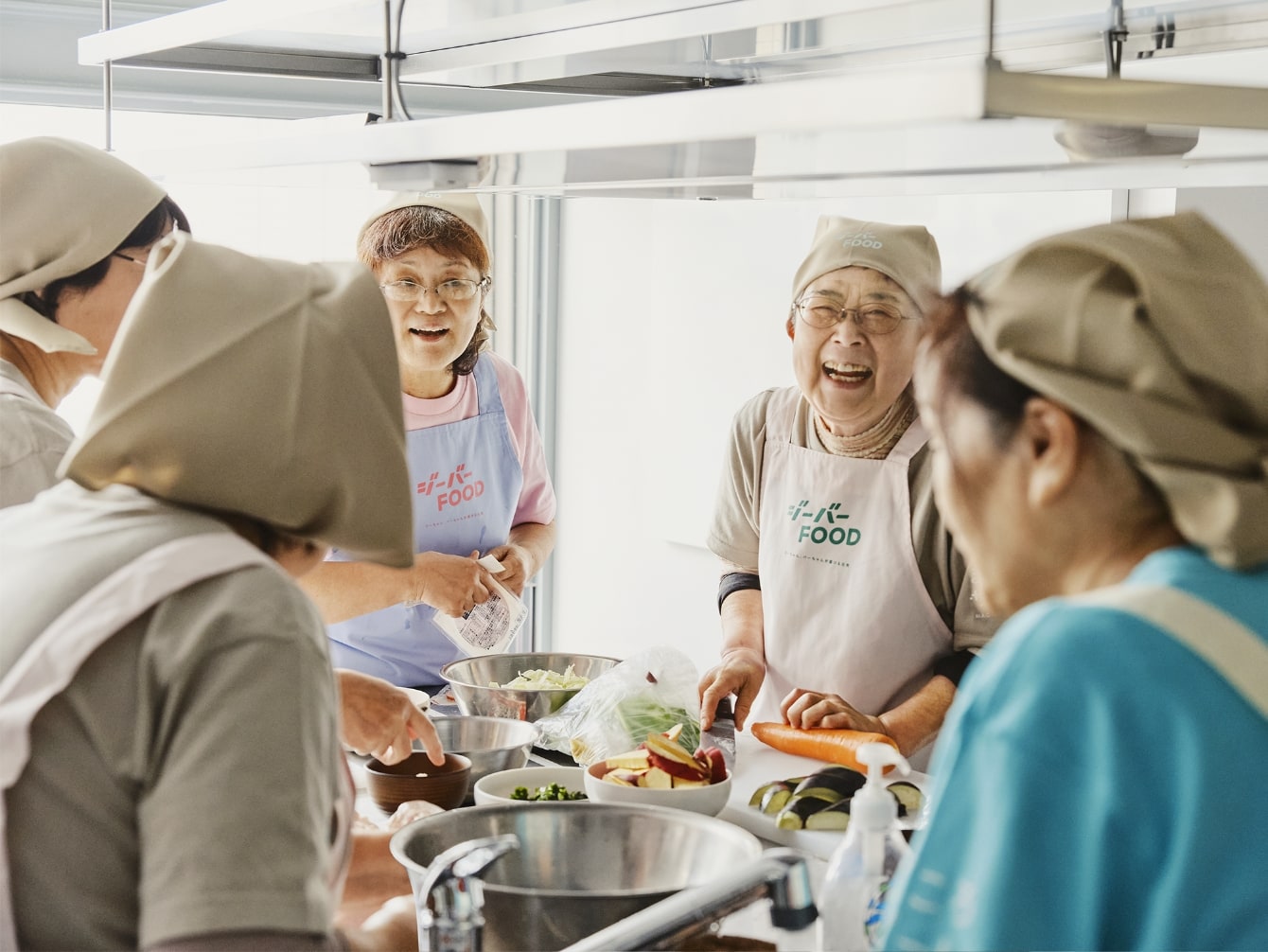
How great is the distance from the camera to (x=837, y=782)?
1938mm

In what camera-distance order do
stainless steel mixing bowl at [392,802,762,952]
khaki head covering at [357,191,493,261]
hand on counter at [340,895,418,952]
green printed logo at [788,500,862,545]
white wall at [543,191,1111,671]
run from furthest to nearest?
1. white wall at [543,191,1111,671]
2. khaki head covering at [357,191,493,261]
3. green printed logo at [788,500,862,545]
4. stainless steel mixing bowl at [392,802,762,952]
5. hand on counter at [340,895,418,952]

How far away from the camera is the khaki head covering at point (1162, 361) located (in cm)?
100

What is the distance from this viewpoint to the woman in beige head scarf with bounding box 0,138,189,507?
1.91 meters

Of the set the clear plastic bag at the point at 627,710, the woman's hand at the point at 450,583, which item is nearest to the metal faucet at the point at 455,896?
the clear plastic bag at the point at 627,710

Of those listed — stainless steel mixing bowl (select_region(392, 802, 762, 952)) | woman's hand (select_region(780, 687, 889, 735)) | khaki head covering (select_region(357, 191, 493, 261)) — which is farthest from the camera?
khaki head covering (select_region(357, 191, 493, 261))

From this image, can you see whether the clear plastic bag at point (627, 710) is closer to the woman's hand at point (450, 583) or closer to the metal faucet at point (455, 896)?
the woman's hand at point (450, 583)

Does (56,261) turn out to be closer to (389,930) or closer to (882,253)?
(389,930)

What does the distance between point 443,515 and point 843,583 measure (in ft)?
3.08

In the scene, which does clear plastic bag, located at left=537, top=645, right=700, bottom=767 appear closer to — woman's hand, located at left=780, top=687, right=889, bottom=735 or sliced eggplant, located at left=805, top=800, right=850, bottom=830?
woman's hand, located at left=780, top=687, right=889, bottom=735

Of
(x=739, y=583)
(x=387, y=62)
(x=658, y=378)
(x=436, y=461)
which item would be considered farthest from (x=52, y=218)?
(x=658, y=378)

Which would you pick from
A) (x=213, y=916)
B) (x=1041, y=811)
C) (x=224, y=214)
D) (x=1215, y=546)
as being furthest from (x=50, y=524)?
(x=224, y=214)

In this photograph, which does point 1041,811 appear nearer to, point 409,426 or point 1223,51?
point 1223,51

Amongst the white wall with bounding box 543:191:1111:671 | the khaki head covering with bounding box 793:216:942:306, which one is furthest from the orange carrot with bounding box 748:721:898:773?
the white wall with bounding box 543:191:1111:671

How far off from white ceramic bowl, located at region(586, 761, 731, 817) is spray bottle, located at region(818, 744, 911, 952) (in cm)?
42
